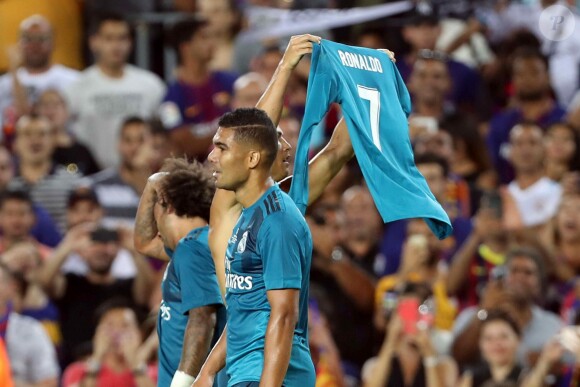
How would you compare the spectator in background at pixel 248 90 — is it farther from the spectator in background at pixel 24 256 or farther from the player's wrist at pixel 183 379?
the player's wrist at pixel 183 379

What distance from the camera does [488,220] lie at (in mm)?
9516

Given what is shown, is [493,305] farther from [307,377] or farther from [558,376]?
[307,377]

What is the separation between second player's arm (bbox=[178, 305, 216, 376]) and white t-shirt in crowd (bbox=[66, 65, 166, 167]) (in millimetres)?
5508

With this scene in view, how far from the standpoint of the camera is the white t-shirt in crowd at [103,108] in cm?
1139

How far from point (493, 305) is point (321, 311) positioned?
43.0 inches

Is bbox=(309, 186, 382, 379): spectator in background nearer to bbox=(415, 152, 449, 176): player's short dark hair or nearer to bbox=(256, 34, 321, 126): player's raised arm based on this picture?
bbox=(415, 152, 449, 176): player's short dark hair

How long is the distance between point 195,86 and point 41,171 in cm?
152

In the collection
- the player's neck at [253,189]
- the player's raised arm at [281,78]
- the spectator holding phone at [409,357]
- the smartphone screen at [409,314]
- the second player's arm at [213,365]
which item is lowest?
the spectator holding phone at [409,357]

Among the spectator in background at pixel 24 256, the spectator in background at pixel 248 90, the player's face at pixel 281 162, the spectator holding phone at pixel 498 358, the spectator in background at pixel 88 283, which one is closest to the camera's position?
the player's face at pixel 281 162

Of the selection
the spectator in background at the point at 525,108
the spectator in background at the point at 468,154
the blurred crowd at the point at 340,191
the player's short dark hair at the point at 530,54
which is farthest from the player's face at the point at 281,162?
the player's short dark hair at the point at 530,54

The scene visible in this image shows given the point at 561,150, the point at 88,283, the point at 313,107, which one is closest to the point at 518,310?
the point at 561,150

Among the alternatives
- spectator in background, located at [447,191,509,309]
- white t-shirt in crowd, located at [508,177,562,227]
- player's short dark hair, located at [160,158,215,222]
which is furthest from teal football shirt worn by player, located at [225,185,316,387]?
white t-shirt in crowd, located at [508,177,562,227]

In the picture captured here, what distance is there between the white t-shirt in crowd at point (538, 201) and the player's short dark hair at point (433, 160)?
70 cm

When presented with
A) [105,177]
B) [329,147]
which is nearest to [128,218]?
[105,177]
